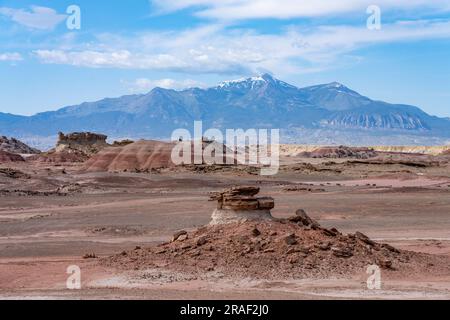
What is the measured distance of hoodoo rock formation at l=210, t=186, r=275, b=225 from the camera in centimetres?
1817

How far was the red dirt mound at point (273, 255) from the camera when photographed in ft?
53.5

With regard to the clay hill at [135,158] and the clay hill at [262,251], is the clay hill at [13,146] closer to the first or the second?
the clay hill at [135,158]

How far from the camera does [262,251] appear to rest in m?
17.0

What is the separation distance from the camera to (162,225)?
1178 inches

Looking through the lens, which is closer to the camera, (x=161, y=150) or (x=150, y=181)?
(x=150, y=181)

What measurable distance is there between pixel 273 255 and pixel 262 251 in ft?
0.99

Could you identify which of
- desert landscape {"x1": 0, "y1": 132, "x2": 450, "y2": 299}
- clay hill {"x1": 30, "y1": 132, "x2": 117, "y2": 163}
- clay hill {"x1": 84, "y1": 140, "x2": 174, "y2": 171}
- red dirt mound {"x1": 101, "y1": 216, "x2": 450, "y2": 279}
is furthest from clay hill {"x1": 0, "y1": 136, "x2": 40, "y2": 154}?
red dirt mound {"x1": 101, "y1": 216, "x2": 450, "y2": 279}

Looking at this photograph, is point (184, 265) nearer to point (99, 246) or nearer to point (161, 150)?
point (99, 246)

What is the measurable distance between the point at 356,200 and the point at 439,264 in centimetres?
2221

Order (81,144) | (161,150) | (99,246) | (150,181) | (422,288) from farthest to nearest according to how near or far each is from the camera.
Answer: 1. (81,144)
2. (161,150)
3. (150,181)
4. (99,246)
5. (422,288)

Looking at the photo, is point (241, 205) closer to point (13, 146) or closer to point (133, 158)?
A: point (133, 158)

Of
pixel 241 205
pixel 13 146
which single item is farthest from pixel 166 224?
pixel 13 146

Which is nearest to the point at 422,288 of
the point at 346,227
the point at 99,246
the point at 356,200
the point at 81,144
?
the point at 99,246
